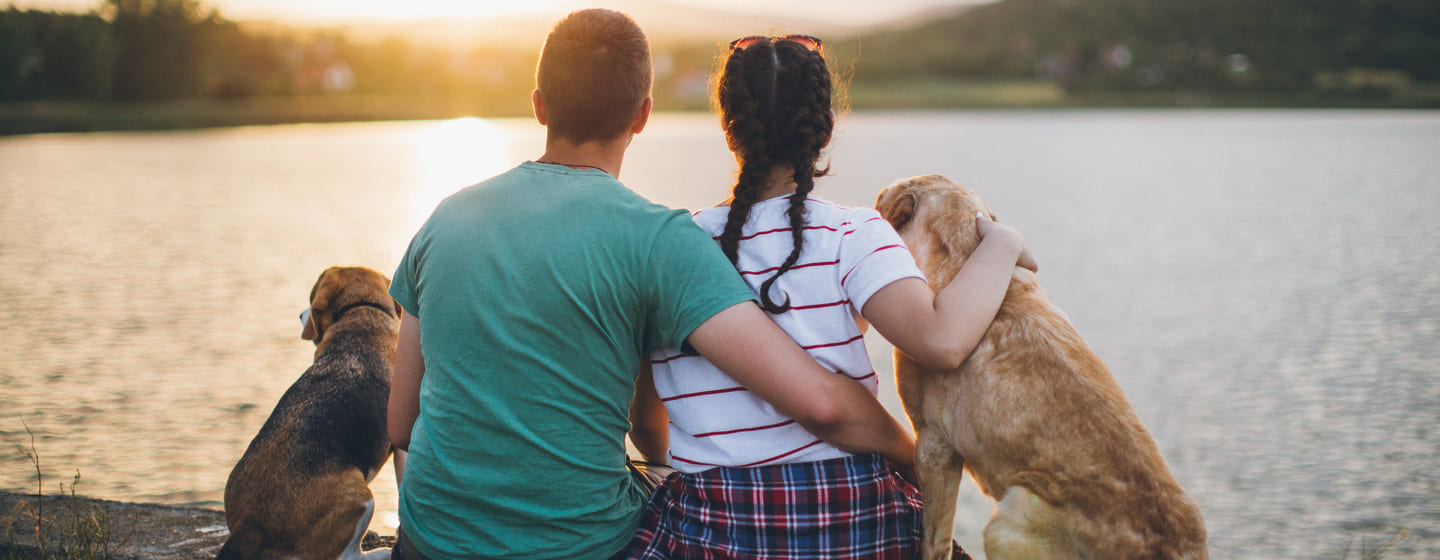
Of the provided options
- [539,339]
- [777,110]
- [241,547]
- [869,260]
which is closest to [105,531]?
[241,547]

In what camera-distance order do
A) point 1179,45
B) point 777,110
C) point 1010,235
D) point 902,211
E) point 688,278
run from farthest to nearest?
point 1179,45 < point 902,211 < point 1010,235 < point 777,110 < point 688,278

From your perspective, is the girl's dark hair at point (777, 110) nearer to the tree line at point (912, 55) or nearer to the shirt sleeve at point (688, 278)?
the shirt sleeve at point (688, 278)

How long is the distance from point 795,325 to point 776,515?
424 millimetres

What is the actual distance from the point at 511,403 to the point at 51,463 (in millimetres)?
6165

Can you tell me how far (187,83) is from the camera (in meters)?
71.4

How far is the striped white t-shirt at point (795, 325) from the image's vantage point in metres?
2.10

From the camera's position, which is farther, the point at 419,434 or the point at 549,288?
the point at 419,434

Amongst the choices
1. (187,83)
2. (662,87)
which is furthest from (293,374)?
(662,87)

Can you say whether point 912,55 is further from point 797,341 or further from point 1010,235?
point 797,341

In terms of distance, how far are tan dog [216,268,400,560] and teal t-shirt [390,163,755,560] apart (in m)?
1.31

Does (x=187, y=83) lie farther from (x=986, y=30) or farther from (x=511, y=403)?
(x=986, y=30)

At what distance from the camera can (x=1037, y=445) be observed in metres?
2.40

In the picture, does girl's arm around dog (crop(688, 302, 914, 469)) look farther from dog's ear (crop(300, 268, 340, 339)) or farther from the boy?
dog's ear (crop(300, 268, 340, 339))

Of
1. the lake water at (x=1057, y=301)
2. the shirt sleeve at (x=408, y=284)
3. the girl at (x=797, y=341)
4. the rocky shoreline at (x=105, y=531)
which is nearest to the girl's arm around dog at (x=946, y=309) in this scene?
the girl at (x=797, y=341)
